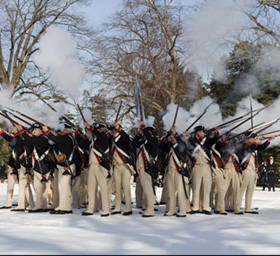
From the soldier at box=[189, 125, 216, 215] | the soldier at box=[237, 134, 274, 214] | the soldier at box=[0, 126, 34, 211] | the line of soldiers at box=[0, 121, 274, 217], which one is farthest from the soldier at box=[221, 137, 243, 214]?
the soldier at box=[0, 126, 34, 211]

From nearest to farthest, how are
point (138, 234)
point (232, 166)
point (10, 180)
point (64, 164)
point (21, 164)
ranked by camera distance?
1. point (138, 234)
2. point (64, 164)
3. point (232, 166)
4. point (21, 164)
5. point (10, 180)

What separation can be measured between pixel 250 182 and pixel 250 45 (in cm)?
979

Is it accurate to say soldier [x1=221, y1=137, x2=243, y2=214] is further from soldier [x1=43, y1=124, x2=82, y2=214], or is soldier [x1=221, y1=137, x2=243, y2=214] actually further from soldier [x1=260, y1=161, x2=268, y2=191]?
soldier [x1=260, y1=161, x2=268, y2=191]

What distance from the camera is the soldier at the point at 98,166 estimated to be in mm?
10242

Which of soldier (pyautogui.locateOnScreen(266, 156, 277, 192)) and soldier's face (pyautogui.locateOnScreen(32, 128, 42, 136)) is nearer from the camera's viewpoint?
soldier's face (pyautogui.locateOnScreen(32, 128, 42, 136))

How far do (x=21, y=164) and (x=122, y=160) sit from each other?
7.04ft

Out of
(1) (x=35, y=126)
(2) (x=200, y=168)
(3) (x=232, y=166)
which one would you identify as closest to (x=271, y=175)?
(3) (x=232, y=166)

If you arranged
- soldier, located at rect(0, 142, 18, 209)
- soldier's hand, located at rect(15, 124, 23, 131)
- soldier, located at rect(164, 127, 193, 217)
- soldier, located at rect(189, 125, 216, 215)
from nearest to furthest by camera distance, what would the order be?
soldier, located at rect(164, 127, 193, 217), soldier, located at rect(189, 125, 216, 215), soldier's hand, located at rect(15, 124, 23, 131), soldier, located at rect(0, 142, 18, 209)

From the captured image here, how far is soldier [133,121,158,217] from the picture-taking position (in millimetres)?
10211

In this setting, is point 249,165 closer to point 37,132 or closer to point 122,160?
point 122,160

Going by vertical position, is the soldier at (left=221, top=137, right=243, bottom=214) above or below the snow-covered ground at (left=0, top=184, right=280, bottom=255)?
above

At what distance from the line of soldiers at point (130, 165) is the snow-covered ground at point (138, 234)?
1.40ft

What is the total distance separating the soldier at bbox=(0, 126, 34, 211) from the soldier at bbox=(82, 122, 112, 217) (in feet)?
5.17

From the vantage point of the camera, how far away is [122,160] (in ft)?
34.3
